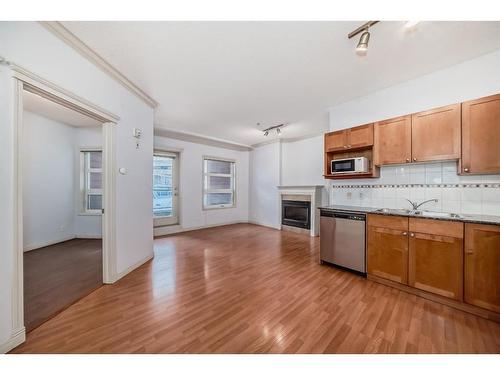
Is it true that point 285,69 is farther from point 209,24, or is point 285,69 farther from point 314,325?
point 314,325

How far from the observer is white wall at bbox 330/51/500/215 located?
218 cm

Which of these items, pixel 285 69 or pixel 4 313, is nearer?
pixel 4 313

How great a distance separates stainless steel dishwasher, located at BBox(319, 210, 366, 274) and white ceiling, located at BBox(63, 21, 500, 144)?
1887mm

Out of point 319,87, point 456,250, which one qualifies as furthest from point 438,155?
point 319,87

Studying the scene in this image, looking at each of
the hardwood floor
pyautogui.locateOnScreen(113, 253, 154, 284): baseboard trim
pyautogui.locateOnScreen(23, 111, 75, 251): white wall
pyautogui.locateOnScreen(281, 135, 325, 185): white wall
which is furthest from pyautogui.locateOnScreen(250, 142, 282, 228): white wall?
pyautogui.locateOnScreen(23, 111, 75, 251): white wall

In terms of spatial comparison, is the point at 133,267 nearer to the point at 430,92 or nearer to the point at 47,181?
the point at 47,181

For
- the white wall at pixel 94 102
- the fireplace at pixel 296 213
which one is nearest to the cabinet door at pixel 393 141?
the fireplace at pixel 296 213

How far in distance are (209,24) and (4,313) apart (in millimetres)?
2801

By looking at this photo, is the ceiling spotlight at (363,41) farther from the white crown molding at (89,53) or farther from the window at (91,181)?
the window at (91,181)

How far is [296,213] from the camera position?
18.4ft

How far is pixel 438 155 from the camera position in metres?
2.29

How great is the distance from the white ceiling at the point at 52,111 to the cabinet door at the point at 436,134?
4657 millimetres

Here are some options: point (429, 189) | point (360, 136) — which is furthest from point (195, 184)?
point (429, 189)

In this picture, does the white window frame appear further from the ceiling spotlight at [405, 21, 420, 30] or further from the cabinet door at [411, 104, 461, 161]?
the cabinet door at [411, 104, 461, 161]
